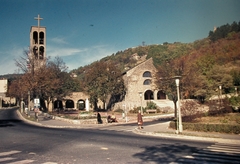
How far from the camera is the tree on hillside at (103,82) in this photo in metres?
46.3

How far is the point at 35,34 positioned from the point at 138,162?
58.0 m

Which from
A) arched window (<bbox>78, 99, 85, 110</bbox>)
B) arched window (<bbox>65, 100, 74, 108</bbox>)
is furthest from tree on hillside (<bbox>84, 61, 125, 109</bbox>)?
arched window (<bbox>65, 100, 74, 108</bbox>)

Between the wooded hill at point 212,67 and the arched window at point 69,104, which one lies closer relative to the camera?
the wooded hill at point 212,67

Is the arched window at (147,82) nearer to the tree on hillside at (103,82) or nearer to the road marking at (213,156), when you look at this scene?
the tree on hillside at (103,82)

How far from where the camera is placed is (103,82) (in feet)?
151

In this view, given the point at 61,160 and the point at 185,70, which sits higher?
the point at 185,70

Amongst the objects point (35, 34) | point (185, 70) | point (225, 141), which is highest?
point (35, 34)

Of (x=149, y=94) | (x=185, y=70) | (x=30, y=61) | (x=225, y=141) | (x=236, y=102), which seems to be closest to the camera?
(x=225, y=141)

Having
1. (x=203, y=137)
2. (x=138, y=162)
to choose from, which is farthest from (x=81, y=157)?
(x=203, y=137)

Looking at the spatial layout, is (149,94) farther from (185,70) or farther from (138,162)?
(138,162)

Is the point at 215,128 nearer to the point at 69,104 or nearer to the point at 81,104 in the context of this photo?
the point at 81,104

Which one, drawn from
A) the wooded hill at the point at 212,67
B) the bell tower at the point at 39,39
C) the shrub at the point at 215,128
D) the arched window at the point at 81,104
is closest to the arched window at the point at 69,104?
the arched window at the point at 81,104

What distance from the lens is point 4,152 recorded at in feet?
33.2

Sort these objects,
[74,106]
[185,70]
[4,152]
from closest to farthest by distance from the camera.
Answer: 1. [4,152]
2. [185,70]
3. [74,106]
